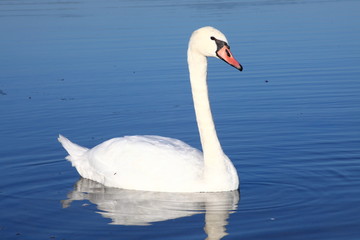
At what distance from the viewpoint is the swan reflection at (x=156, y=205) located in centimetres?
802

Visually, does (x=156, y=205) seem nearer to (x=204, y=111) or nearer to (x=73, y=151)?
(x=204, y=111)

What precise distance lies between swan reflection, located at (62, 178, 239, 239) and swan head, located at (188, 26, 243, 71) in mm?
1556

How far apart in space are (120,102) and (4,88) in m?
3.02

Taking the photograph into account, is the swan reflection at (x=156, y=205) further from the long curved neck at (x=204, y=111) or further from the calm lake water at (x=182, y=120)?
the long curved neck at (x=204, y=111)

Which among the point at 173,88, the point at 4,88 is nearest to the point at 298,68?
the point at 173,88

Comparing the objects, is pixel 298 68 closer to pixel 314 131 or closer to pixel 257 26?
pixel 314 131

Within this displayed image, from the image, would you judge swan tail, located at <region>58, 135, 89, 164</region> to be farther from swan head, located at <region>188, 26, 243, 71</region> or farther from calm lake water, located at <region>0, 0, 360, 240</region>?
swan head, located at <region>188, 26, 243, 71</region>

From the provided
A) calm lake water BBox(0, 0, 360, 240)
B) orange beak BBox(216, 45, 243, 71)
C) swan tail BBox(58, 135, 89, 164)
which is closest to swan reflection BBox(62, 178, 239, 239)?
calm lake water BBox(0, 0, 360, 240)

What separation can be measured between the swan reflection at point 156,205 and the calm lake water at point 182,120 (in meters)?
0.02

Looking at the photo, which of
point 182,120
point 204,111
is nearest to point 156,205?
point 204,111

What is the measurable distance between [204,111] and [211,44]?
90 centimetres

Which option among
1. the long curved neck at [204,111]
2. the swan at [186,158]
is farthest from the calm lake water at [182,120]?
the long curved neck at [204,111]

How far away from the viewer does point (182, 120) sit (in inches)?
500

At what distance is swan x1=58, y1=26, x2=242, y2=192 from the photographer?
29.7ft
